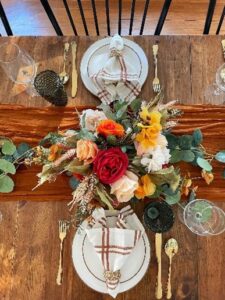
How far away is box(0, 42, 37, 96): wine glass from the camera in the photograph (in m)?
1.43

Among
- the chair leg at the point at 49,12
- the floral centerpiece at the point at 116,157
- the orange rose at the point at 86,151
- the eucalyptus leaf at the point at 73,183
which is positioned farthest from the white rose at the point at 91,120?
the chair leg at the point at 49,12

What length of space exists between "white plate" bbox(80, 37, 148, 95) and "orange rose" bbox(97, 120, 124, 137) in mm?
374

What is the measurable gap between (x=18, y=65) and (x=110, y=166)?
0.62 metres

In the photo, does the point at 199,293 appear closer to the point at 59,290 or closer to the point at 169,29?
the point at 59,290

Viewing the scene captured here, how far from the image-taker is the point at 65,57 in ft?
4.88

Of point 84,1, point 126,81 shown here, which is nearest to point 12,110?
point 126,81

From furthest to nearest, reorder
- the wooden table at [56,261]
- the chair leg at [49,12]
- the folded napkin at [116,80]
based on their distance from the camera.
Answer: the chair leg at [49,12] → the folded napkin at [116,80] → the wooden table at [56,261]

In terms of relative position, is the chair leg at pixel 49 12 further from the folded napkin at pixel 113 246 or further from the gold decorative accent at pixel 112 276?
the gold decorative accent at pixel 112 276

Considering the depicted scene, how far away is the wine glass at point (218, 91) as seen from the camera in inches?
55.4

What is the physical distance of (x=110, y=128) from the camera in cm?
104

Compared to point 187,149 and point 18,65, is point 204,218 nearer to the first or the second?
point 187,149

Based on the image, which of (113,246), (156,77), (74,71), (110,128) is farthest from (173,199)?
(74,71)

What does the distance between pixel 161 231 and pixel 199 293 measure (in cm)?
21

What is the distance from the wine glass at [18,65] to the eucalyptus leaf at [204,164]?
0.59 m
